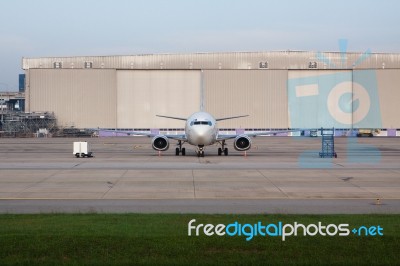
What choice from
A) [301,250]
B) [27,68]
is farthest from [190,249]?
[27,68]

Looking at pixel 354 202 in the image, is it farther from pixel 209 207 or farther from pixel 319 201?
pixel 209 207

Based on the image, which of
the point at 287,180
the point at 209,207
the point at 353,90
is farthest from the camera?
the point at 353,90

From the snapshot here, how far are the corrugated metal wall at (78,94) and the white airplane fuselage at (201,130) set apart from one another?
63.8 metres

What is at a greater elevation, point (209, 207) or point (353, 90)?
point (353, 90)

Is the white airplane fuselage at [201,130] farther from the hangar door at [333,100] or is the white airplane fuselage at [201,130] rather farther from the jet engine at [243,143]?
the hangar door at [333,100]

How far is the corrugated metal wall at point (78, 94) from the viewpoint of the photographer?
10800 centimetres

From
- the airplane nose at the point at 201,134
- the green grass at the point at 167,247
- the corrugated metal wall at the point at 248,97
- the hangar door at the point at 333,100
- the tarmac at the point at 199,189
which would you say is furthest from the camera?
the corrugated metal wall at the point at 248,97

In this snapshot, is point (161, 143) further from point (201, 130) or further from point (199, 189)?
point (199, 189)

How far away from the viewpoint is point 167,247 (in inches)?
435

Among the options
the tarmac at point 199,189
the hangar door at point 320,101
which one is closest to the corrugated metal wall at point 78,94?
the hangar door at point 320,101

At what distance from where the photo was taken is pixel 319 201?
1950 cm

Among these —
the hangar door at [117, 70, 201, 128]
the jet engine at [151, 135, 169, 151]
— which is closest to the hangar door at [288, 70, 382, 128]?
the hangar door at [117, 70, 201, 128]

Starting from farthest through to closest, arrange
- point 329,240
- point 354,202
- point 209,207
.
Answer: point 354,202, point 209,207, point 329,240

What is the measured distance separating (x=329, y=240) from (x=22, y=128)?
107 meters
